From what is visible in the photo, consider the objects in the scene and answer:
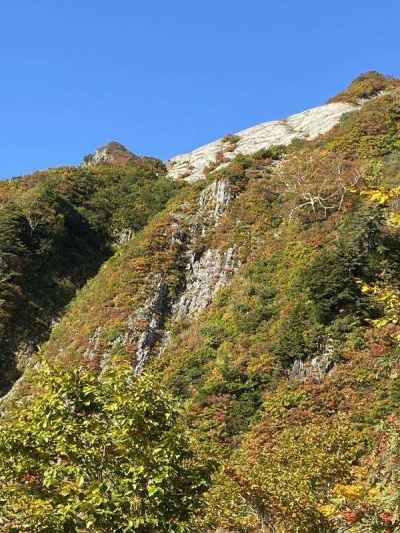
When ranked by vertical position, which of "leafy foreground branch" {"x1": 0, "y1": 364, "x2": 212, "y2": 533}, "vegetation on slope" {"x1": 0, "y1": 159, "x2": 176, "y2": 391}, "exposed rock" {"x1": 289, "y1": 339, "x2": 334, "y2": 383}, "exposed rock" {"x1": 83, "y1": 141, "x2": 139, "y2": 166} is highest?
"exposed rock" {"x1": 83, "y1": 141, "x2": 139, "y2": 166}

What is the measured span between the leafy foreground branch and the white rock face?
191 ft

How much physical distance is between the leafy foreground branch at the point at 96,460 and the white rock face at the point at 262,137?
58.1 m

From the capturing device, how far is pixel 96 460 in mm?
8266

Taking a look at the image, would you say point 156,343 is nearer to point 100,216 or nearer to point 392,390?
point 392,390

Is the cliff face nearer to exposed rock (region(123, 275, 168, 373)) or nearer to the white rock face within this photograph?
exposed rock (region(123, 275, 168, 373))

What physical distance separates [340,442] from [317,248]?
21.6 m

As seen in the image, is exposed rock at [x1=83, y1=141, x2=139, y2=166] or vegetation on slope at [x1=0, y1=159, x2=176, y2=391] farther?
exposed rock at [x1=83, y1=141, x2=139, y2=166]

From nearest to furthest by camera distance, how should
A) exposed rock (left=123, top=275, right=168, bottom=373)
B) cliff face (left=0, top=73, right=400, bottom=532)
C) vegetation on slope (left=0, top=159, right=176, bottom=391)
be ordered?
cliff face (left=0, top=73, right=400, bottom=532) → exposed rock (left=123, top=275, right=168, bottom=373) → vegetation on slope (left=0, top=159, right=176, bottom=391)

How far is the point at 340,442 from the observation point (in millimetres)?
18797

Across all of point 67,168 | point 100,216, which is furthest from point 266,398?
point 67,168

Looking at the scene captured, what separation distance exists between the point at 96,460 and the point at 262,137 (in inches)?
2589

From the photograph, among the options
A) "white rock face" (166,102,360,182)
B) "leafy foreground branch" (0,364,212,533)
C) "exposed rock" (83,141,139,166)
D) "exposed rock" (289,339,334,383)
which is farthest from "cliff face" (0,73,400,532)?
"exposed rock" (83,141,139,166)

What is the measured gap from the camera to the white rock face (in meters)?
66.2

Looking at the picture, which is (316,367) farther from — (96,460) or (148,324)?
(96,460)
